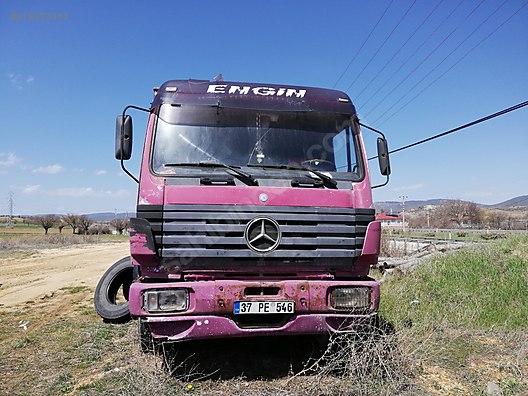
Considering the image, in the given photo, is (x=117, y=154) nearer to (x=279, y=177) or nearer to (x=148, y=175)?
(x=148, y=175)

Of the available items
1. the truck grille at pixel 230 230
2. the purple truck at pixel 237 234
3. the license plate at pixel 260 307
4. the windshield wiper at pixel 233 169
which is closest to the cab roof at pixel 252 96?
the purple truck at pixel 237 234

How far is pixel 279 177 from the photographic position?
3.75 metres

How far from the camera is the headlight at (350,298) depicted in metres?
3.62

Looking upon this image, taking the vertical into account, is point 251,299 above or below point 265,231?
below

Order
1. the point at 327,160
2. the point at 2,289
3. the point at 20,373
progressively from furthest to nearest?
the point at 2,289 < the point at 327,160 < the point at 20,373

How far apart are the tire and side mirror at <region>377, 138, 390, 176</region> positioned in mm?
4248

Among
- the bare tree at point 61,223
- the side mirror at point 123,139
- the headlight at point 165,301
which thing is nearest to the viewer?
the headlight at point 165,301

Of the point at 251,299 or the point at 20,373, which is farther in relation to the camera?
the point at 20,373

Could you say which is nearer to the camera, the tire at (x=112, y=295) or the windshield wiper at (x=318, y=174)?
the windshield wiper at (x=318, y=174)

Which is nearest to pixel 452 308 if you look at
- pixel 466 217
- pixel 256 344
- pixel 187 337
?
pixel 256 344

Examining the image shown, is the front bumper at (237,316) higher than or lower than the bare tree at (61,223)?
lower

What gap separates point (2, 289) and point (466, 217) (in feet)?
279

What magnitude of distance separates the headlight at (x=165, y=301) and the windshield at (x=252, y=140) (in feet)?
3.61

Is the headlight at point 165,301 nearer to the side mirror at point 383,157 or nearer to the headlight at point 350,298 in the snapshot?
the headlight at point 350,298
